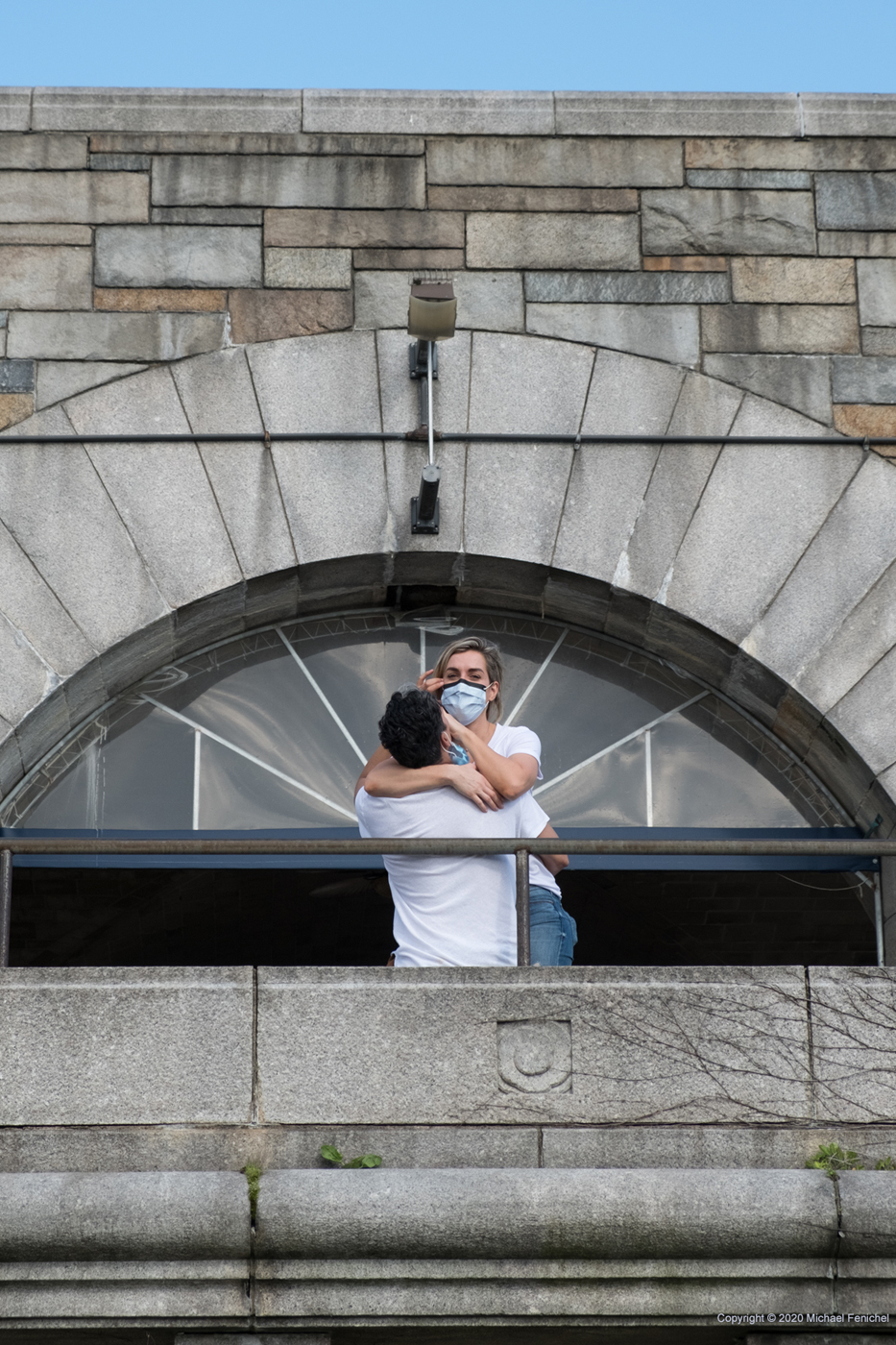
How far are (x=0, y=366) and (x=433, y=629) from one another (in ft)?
8.31

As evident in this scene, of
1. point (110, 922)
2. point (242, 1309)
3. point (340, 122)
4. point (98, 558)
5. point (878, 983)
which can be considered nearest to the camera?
point (242, 1309)

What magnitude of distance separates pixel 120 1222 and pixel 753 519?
4615 millimetres

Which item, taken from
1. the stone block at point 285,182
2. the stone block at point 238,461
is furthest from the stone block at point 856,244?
the stone block at point 238,461

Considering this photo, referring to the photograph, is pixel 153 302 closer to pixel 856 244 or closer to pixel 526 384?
pixel 526 384

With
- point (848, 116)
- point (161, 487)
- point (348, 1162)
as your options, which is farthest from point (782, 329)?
point (348, 1162)

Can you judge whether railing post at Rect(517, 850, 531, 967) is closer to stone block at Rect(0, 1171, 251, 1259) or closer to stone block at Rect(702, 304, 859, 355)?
stone block at Rect(0, 1171, 251, 1259)

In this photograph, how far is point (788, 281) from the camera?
874 centimetres

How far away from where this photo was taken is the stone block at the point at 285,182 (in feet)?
28.5

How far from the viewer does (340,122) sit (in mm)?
8773

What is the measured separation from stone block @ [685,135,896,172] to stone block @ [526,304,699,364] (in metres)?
0.85

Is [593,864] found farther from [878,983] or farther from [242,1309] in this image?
[242,1309]

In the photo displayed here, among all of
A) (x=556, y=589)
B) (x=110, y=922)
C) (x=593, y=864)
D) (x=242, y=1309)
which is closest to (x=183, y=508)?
(x=556, y=589)

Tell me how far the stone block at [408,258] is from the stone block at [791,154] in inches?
52.9

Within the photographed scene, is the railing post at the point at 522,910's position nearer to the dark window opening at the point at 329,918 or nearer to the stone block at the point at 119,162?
the stone block at the point at 119,162
